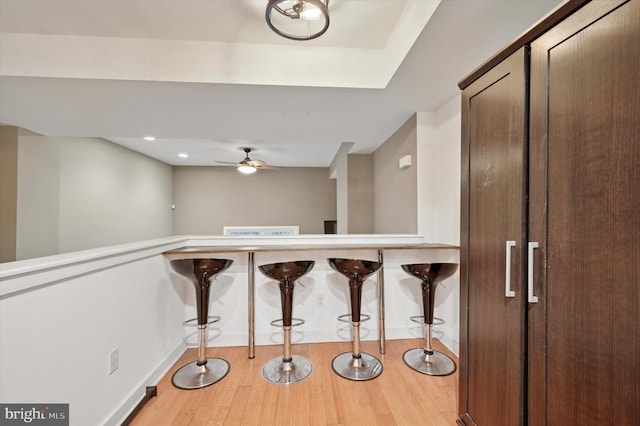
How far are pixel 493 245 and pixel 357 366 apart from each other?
148 centimetres

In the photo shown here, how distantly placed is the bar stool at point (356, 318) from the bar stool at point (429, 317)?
0.29 metres

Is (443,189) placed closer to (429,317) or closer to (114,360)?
(429,317)

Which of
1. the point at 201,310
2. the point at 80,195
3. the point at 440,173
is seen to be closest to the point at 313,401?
the point at 201,310

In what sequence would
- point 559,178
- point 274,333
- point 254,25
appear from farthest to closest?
point 274,333 → point 254,25 → point 559,178

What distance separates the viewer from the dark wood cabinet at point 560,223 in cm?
73

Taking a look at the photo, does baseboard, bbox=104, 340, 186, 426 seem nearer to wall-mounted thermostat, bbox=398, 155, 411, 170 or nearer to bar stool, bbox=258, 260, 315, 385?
bar stool, bbox=258, 260, 315, 385

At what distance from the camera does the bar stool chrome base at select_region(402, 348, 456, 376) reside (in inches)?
81.1

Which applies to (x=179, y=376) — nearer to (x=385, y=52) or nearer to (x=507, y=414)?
(x=507, y=414)

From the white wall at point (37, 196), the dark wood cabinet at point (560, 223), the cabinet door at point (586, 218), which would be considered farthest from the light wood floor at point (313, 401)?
the white wall at point (37, 196)

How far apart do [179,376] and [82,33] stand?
267cm

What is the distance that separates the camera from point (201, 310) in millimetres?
2020

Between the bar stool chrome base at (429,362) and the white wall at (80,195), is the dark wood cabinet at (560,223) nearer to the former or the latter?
the bar stool chrome base at (429,362)

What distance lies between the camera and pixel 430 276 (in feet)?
6.77

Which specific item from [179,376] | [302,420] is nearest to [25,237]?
[179,376]
